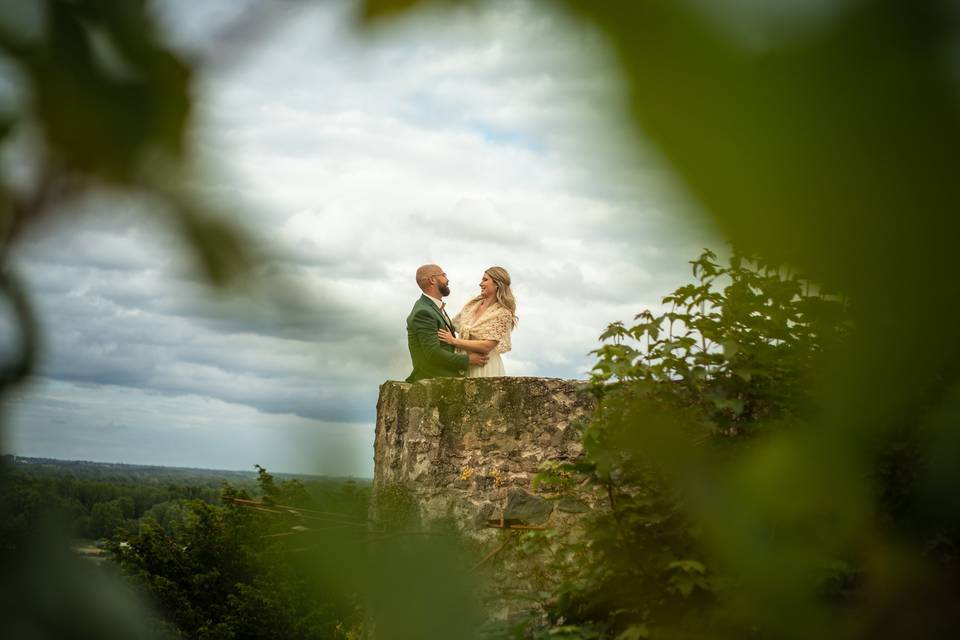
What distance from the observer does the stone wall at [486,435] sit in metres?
6.01

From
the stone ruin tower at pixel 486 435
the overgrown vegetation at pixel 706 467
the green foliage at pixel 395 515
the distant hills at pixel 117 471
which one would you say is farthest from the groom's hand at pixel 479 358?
the distant hills at pixel 117 471

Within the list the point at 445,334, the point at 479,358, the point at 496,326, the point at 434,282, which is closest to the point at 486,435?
the point at 479,358

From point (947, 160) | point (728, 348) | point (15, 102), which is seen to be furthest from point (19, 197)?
point (728, 348)

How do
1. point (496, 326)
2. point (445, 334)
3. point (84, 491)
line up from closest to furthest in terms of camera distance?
point (84, 491) < point (445, 334) < point (496, 326)

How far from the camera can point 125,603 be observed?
14.0 inches

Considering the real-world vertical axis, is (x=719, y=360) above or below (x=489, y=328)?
below

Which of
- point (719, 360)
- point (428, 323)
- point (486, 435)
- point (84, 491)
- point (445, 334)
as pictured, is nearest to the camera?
point (84, 491)

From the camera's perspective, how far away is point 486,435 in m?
6.14

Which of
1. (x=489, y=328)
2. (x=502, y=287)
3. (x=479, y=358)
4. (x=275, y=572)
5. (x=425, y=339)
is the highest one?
(x=502, y=287)

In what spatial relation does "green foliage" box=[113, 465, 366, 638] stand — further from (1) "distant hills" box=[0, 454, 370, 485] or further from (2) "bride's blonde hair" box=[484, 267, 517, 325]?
(2) "bride's blonde hair" box=[484, 267, 517, 325]

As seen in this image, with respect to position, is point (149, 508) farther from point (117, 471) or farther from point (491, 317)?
point (491, 317)

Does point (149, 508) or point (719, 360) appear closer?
point (149, 508)

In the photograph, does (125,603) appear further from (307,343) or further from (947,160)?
(947,160)

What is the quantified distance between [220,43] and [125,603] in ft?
0.84
